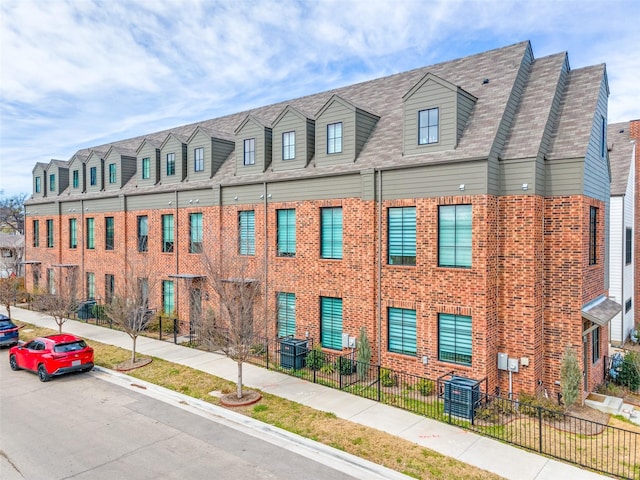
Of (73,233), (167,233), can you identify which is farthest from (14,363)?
(73,233)

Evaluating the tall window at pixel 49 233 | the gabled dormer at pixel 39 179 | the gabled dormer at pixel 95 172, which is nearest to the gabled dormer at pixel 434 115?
the gabled dormer at pixel 95 172

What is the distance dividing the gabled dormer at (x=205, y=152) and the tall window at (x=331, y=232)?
8.20 m

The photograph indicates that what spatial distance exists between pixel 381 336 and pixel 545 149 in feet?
28.1

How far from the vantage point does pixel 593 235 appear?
16.0 meters

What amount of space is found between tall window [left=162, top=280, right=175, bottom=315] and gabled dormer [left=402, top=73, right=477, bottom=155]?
1580cm

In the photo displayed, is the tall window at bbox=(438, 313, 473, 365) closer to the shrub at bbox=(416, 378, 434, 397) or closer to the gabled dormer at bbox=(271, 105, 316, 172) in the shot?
the shrub at bbox=(416, 378, 434, 397)

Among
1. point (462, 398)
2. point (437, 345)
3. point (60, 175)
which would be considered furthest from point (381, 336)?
point (60, 175)

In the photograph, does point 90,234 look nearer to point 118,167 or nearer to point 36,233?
point 118,167

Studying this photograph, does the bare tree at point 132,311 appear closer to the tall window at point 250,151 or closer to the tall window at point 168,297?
Result: the tall window at point 168,297

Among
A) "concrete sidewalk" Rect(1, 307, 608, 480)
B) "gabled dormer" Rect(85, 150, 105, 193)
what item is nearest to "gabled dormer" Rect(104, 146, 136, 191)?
"gabled dormer" Rect(85, 150, 105, 193)

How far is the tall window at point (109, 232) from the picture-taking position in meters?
28.2

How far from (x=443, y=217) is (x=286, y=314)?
324 inches

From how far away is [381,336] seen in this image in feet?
52.7

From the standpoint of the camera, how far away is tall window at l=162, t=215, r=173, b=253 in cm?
2481
